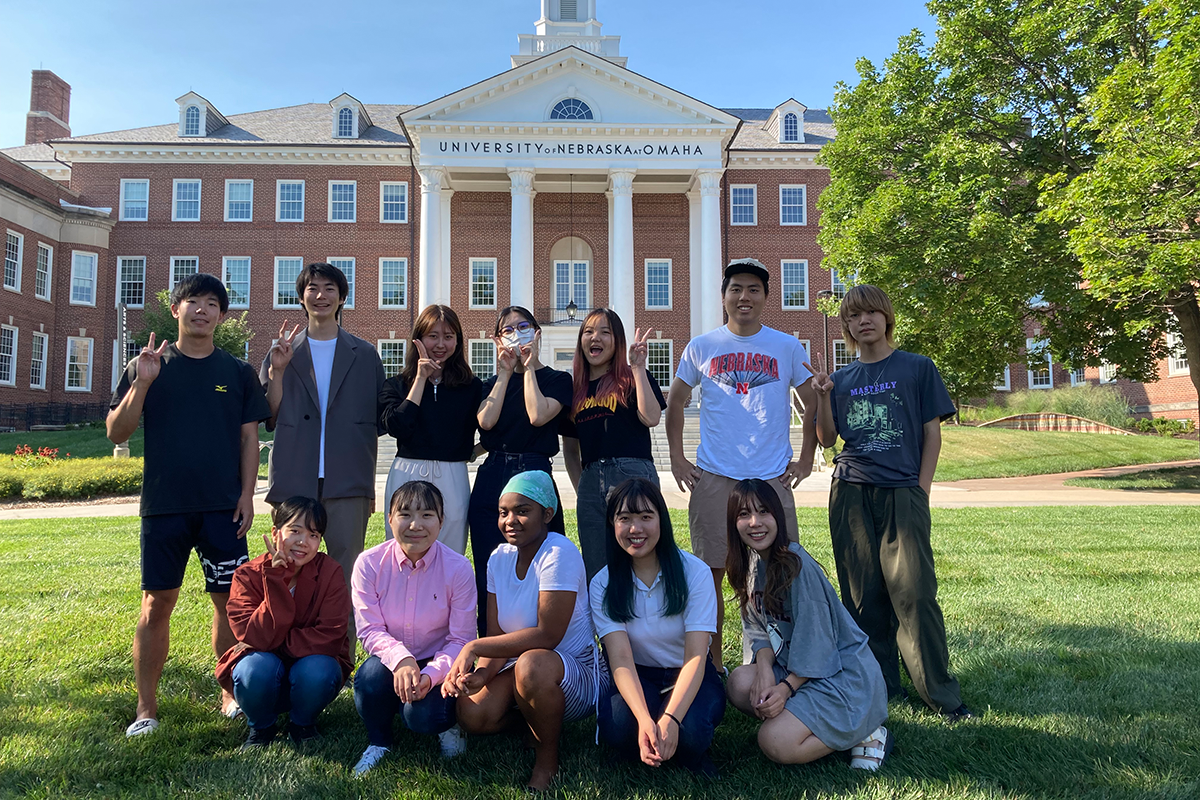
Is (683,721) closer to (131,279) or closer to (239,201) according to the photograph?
(239,201)

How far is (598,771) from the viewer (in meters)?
3.31

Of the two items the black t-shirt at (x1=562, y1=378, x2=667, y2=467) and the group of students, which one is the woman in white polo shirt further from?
the black t-shirt at (x1=562, y1=378, x2=667, y2=467)

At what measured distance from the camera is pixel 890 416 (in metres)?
4.25

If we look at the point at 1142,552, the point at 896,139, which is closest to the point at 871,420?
the point at 1142,552

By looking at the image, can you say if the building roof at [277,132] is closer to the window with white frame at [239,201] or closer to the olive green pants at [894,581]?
the window with white frame at [239,201]

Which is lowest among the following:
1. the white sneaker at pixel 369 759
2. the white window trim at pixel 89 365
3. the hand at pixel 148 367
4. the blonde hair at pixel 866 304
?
the white sneaker at pixel 369 759

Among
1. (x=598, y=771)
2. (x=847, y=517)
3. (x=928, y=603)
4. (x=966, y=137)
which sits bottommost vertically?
(x=598, y=771)

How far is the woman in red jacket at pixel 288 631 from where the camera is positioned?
3.59m

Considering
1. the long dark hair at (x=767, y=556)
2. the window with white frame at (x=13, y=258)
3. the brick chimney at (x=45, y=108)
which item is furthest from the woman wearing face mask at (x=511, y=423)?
the brick chimney at (x=45, y=108)

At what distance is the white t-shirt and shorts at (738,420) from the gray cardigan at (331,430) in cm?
188

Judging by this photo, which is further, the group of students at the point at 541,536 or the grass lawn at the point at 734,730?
the group of students at the point at 541,536

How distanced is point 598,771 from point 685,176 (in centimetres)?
3074

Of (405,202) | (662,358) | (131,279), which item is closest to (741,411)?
(662,358)

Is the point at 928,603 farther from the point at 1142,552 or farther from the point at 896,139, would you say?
the point at 896,139
